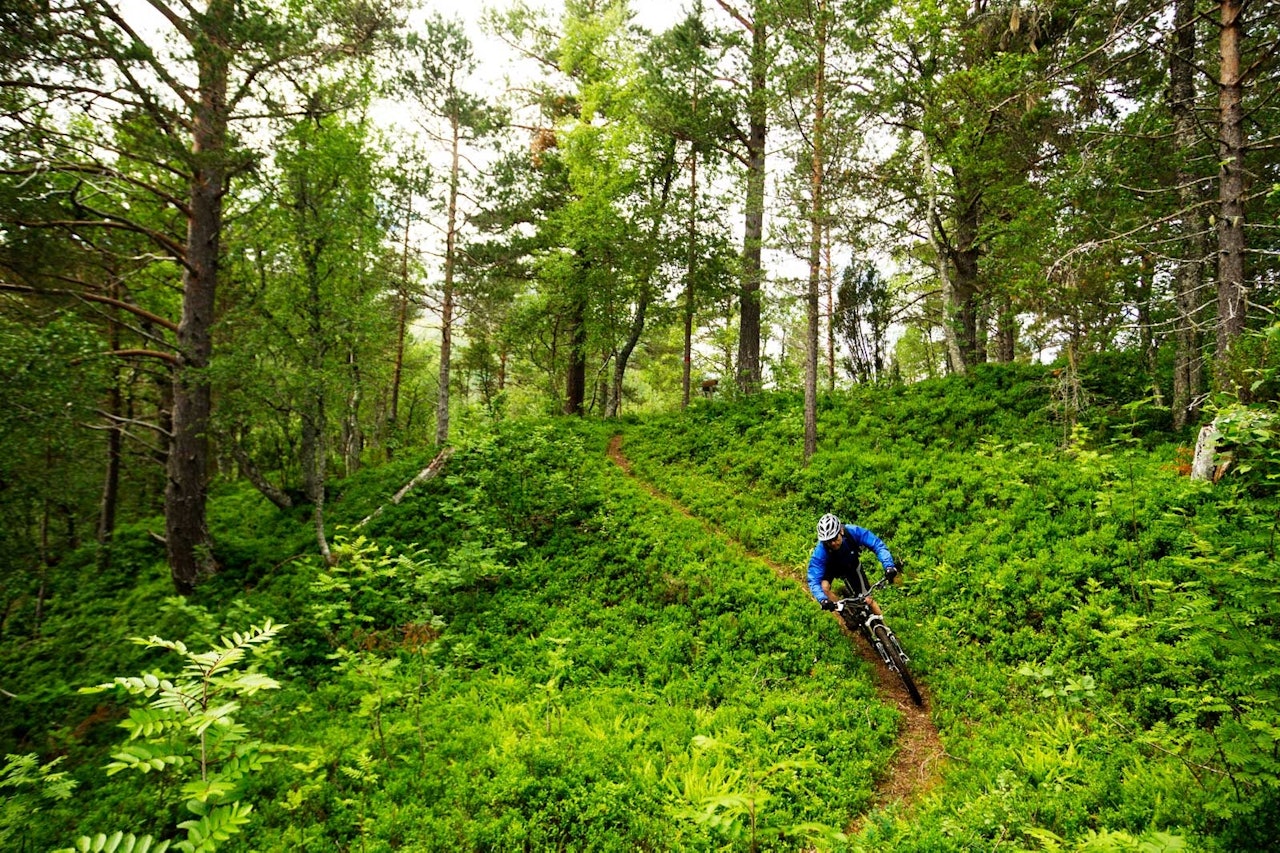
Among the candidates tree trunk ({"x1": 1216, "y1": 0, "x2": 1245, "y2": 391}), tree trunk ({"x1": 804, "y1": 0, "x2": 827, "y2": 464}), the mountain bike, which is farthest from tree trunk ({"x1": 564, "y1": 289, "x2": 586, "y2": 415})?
tree trunk ({"x1": 1216, "y1": 0, "x2": 1245, "y2": 391})

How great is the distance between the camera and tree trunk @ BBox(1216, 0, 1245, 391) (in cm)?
786

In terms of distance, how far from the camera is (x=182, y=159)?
9.09 metres

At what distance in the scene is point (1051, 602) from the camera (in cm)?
730

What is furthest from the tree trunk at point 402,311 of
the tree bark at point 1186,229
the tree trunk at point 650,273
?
the tree bark at point 1186,229

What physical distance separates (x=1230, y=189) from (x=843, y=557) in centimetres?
806

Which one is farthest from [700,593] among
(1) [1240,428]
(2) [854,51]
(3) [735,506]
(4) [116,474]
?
(4) [116,474]

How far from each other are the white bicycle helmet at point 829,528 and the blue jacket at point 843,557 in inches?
5.8

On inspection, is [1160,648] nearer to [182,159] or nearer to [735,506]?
[735,506]

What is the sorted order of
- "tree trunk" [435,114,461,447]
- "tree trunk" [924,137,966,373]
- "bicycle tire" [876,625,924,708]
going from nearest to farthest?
"bicycle tire" [876,625,924,708] → "tree trunk" [924,137,966,373] → "tree trunk" [435,114,461,447]

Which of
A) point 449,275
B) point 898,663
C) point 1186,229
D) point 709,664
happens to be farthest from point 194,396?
point 1186,229

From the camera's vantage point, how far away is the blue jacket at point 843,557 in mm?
7559

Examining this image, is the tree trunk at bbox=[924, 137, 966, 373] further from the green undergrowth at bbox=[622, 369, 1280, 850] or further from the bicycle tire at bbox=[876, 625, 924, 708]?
the bicycle tire at bbox=[876, 625, 924, 708]

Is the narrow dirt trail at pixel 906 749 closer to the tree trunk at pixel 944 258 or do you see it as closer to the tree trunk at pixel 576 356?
the tree trunk at pixel 944 258

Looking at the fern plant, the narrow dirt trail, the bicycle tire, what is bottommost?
the narrow dirt trail
